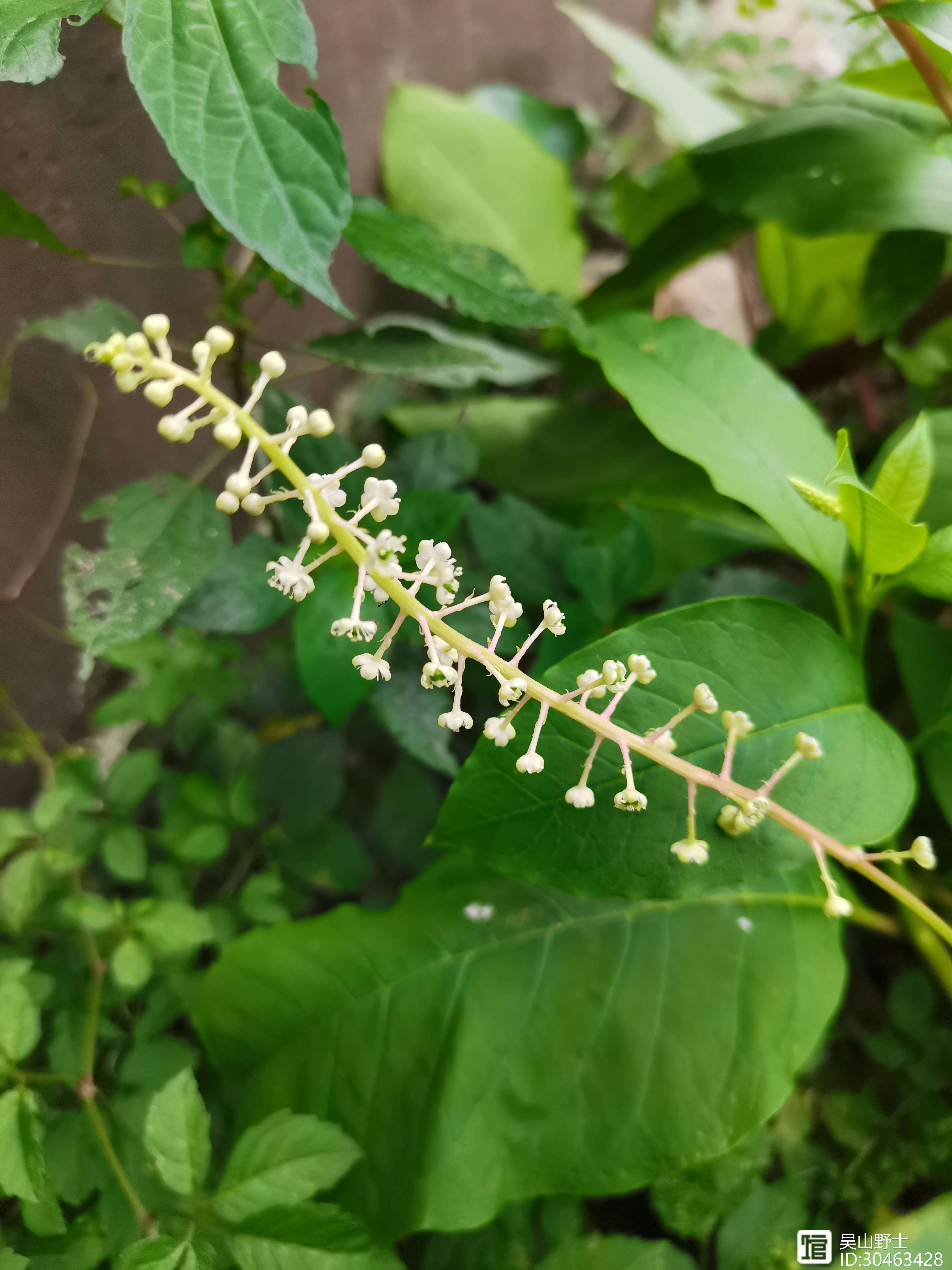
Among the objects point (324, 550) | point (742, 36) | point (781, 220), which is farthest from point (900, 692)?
point (742, 36)

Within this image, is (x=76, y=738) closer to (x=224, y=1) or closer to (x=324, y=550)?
(x=324, y=550)

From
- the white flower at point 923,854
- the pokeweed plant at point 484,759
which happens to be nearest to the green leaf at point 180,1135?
the pokeweed plant at point 484,759

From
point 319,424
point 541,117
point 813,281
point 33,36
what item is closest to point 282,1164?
point 319,424

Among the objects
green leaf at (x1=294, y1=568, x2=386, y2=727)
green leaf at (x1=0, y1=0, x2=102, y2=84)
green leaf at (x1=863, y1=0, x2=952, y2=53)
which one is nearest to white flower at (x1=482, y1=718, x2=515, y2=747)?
green leaf at (x1=294, y1=568, x2=386, y2=727)

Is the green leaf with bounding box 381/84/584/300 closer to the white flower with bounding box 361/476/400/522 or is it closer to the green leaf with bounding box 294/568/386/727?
the green leaf with bounding box 294/568/386/727

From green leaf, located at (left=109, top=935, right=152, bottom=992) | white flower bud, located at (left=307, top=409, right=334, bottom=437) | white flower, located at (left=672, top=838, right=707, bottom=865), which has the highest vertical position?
white flower bud, located at (left=307, top=409, right=334, bottom=437)

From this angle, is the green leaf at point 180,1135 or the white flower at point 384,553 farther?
the green leaf at point 180,1135

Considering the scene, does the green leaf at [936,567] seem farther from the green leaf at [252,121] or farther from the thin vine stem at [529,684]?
the green leaf at [252,121]
